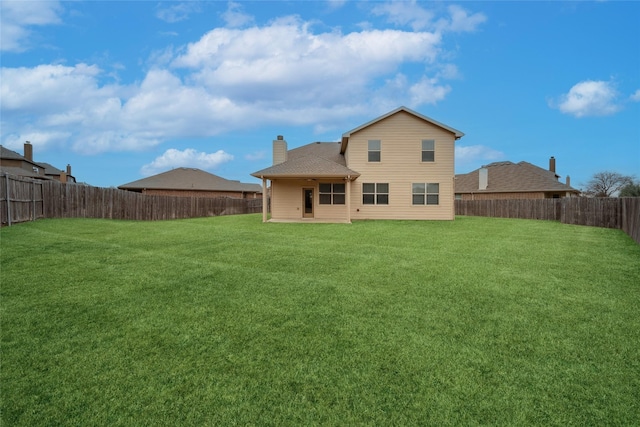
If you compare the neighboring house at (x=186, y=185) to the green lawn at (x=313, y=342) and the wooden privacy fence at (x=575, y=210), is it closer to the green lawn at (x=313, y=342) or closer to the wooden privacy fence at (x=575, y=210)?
the wooden privacy fence at (x=575, y=210)

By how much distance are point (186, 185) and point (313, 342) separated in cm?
3874

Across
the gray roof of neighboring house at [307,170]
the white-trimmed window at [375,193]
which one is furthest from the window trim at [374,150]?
the gray roof of neighboring house at [307,170]

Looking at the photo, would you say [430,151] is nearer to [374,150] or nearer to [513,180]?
[374,150]

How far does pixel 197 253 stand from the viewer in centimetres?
920

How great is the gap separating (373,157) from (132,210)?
46.5ft

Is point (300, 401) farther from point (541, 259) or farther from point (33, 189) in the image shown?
point (33, 189)

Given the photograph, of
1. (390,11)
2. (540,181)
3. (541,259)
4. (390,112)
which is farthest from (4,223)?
(540,181)

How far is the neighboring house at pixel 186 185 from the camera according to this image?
38.7 metres

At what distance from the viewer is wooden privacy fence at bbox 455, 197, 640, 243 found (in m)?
14.5

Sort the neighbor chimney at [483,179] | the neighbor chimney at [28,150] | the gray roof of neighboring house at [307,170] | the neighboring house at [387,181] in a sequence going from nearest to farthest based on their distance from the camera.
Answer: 1. the gray roof of neighboring house at [307,170]
2. the neighboring house at [387,181]
3. the neighbor chimney at [483,179]
4. the neighbor chimney at [28,150]

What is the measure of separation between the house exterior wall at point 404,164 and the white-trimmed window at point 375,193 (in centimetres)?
19

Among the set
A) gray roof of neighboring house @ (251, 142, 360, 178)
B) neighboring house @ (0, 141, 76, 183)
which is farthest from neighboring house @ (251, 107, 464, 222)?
neighboring house @ (0, 141, 76, 183)

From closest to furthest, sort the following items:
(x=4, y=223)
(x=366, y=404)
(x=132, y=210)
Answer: (x=366, y=404), (x=4, y=223), (x=132, y=210)

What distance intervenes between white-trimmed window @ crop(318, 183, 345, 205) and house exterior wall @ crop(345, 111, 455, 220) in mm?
1109
